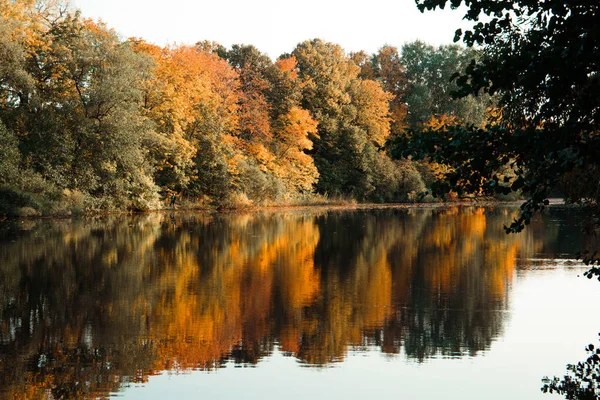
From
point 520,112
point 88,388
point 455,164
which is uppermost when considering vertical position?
point 520,112

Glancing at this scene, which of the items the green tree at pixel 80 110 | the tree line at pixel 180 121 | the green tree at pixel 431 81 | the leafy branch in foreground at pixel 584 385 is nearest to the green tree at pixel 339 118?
the tree line at pixel 180 121

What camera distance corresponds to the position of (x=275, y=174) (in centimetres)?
5916

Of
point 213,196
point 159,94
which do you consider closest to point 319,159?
point 213,196

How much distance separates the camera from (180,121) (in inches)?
1976

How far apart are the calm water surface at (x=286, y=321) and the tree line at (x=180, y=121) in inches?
312

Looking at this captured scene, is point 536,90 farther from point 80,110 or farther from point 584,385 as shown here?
point 80,110

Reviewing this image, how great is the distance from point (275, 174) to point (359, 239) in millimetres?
30437

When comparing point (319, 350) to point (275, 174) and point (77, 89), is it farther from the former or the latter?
point (275, 174)

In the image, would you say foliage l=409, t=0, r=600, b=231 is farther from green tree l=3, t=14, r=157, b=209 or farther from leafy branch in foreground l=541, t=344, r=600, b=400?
green tree l=3, t=14, r=157, b=209

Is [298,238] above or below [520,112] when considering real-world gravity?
below

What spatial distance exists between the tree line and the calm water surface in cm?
793

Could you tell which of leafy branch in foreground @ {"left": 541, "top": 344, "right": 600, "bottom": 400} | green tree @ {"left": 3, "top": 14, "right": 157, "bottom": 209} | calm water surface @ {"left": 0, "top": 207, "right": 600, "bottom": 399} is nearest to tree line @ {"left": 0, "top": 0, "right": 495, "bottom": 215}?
green tree @ {"left": 3, "top": 14, "right": 157, "bottom": 209}

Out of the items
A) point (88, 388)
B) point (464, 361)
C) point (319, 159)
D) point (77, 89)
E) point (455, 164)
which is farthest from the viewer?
point (319, 159)

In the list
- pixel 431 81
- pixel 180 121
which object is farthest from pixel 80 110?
pixel 431 81
